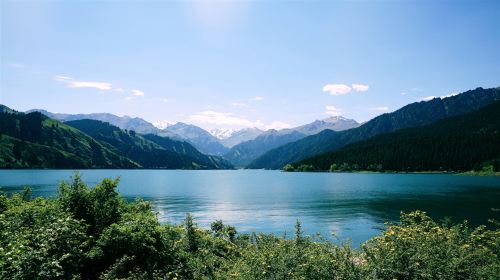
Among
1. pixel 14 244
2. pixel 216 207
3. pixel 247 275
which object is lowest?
pixel 216 207

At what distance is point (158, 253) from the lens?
21406mm

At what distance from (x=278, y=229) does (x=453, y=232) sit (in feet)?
138

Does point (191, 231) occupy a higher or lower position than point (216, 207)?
higher

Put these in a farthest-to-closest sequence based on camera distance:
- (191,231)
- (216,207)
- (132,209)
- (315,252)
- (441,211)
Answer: (216,207) < (441,211) < (132,209) < (191,231) < (315,252)

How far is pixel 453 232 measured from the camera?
23.5m

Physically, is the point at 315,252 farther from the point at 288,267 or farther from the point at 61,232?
the point at 61,232

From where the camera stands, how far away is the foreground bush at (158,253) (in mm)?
16141

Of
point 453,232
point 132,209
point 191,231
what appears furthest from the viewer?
point 132,209

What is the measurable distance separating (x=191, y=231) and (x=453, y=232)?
61.6 ft

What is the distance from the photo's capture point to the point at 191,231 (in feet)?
87.7

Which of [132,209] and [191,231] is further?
[132,209]

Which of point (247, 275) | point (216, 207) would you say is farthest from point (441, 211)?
point (247, 275)

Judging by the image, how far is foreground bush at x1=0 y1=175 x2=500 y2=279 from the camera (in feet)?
53.0

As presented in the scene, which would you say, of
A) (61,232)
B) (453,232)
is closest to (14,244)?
(61,232)
